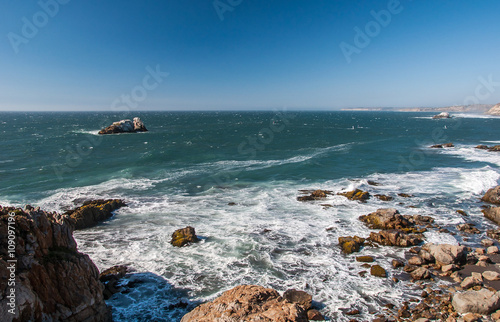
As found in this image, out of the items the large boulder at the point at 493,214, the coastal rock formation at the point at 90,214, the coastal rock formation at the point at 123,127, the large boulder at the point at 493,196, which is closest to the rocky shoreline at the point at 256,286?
the large boulder at the point at 493,214

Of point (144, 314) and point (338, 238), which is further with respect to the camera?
point (338, 238)

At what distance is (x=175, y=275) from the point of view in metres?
17.1

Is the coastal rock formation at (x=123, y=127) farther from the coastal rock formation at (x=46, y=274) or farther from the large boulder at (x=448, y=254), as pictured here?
the large boulder at (x=448, y=254)

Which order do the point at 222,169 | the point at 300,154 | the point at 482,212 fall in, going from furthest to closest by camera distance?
the point at 300,154
the point at 222,169
the point at 482,212

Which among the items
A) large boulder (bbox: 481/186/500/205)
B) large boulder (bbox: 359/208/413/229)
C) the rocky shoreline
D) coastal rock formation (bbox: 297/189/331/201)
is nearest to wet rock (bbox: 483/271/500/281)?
the rocky shoreline

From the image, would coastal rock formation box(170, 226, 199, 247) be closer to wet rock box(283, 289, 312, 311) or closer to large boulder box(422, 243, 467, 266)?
wet rock box(283, 289, 312, 311)

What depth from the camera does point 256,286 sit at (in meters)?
11.1

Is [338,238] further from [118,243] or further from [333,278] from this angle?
[118,243]

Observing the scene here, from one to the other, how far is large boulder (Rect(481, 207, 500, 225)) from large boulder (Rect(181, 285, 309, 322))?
2448cm

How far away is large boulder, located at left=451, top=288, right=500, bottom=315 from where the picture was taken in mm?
12883

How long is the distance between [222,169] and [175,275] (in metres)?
28.6

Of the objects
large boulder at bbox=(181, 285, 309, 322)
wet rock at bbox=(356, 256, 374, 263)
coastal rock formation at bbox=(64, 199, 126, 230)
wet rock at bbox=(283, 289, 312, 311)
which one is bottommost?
wet rock at bbox=(356, 256, 374, 263)

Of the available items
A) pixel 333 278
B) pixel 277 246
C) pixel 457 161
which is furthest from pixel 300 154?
pixel 333 278

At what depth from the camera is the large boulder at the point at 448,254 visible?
56.9 ft
